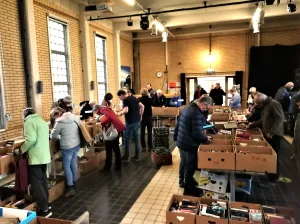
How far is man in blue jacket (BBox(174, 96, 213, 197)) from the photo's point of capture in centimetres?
351

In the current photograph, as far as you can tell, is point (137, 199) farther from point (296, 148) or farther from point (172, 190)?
point (296, 148)

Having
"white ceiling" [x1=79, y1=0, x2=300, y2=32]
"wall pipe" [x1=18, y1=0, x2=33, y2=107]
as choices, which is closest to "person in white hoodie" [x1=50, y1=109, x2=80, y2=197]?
"wall pipe" [x1=18, y1=0, x2=33, y2=107]

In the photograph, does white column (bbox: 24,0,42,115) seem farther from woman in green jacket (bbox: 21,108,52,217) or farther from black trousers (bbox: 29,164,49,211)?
black trousers (bbox: 29,164,49,211)

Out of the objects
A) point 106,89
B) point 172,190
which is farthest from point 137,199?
point 106,89

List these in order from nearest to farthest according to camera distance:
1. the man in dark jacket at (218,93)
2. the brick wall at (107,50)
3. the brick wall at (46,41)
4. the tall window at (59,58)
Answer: the brick wall at (46,41), the tall window at (59,58), the brick wall at (107,50), the man in dark jacket at (218,93)

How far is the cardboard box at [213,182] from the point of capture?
129 inches

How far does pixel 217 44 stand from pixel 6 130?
983 cm

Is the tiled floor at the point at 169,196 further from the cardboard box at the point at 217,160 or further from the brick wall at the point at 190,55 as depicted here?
the brick wall at the point at 190,55

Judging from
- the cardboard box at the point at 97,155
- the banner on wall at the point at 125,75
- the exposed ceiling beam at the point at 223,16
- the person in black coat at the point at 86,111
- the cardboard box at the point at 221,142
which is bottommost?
the cardboard box at the point at 97,155

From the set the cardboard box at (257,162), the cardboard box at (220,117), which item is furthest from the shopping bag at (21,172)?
the cardboard box at (220,117)

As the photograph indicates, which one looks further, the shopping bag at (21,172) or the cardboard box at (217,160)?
the shopping bag at (21,172)

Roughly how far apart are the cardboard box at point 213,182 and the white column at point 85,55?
5.49 meters

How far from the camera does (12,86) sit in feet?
17.3

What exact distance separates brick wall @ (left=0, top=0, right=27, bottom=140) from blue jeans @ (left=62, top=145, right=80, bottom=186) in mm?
1911
